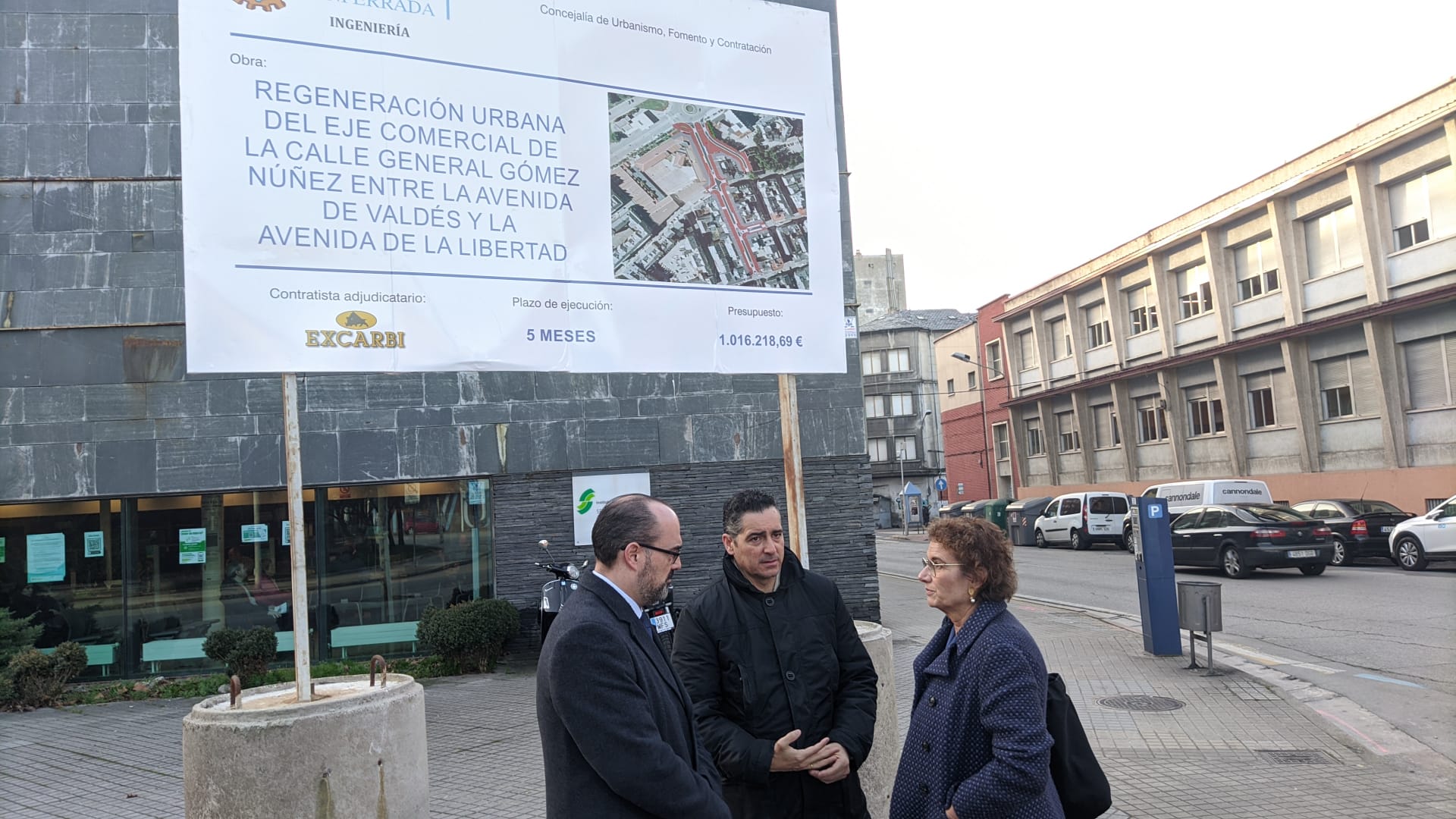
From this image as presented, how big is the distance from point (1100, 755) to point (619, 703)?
6040 mm

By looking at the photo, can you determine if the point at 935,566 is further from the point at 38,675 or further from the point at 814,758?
the point at 38,675

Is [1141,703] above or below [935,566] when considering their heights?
below

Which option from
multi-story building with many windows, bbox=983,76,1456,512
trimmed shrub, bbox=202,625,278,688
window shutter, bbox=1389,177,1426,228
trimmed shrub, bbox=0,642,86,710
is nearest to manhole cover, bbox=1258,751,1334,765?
trimmed shrub, bbox=202,625,278,688

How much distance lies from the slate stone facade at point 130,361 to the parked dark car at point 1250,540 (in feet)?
47.7

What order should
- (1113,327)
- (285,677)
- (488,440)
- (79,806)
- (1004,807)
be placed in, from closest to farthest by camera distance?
(1004,807), (79,806), (285,677), (488,440), (1113,327)

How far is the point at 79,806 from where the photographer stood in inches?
289

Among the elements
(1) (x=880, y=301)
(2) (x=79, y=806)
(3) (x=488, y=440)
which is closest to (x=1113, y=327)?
(3) (x=488, y=440)

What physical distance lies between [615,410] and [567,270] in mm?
7662

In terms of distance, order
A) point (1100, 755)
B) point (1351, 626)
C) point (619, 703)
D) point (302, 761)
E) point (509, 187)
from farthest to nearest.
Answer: point (1351, 626) → point (1100, 755) → point (509, 187) → point (302, 761) → point (619, 703)

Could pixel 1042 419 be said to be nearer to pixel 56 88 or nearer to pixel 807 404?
pixel 807 404

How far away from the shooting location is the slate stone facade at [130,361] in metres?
12.5

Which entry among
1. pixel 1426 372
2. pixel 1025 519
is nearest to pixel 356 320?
pixel 1426 372

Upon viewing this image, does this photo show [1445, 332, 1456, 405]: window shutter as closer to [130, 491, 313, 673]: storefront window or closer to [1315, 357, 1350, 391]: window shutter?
[1315, 357, 1350, 391]: window shutter

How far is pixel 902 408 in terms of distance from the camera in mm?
76188
